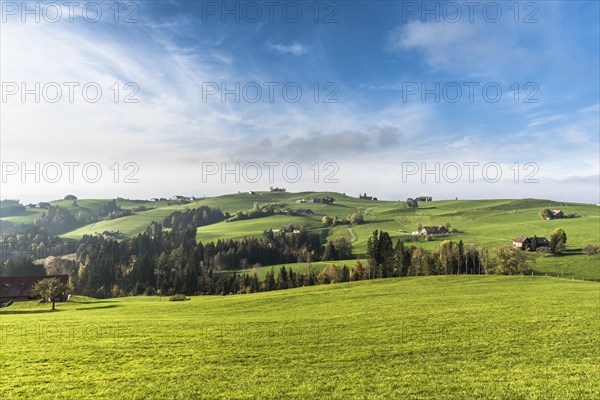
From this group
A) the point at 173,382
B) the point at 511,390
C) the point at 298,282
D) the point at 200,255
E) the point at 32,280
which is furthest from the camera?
the point at 200,255

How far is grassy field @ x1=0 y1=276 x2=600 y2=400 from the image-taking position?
869 inches

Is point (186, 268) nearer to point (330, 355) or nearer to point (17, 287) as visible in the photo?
point (17, 287)

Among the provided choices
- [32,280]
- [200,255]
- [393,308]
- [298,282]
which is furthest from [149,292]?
[393,308]

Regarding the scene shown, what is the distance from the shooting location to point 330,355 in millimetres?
28984

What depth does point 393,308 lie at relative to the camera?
164ft

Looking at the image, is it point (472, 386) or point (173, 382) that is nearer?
point (472, 386)

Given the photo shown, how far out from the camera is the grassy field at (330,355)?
2208cm

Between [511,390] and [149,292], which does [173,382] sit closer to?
[511,390]

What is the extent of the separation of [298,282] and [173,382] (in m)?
120

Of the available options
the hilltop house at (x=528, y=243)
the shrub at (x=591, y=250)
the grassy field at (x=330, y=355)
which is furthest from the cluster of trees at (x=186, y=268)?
the grassy field at (x=330, y=355)

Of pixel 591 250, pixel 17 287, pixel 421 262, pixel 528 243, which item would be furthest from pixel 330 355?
pixel 528 243

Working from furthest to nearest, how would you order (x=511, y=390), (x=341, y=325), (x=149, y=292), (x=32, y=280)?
(x=149, y=292)
(x=32, y=280)
(x=341, y=325)
(x=511, y=390)

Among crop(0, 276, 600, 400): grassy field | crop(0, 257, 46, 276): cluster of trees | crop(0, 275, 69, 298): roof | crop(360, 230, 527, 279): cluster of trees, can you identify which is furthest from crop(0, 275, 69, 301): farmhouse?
crop(360, 230, 527, 279): cluster of trees

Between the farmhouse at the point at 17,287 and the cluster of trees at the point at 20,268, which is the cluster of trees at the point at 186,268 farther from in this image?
the farmhouse at the point at 17,287
